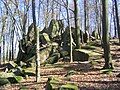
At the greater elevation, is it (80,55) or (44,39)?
(44,39)

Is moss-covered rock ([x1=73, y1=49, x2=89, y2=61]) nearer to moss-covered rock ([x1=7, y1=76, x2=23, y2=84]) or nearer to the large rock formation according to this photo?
the large rock formation

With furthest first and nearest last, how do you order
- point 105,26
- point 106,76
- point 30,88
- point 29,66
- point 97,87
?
point 29,66
point 105,26
point 106,76
point 30,88
point 97,87

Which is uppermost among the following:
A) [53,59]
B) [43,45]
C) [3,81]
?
[43,45]

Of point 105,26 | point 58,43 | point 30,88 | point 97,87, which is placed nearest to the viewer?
point 97,87

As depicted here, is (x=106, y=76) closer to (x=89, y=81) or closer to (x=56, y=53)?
(x=89, y=81)

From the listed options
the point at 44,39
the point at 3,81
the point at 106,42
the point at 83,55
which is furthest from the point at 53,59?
the point at 3,81

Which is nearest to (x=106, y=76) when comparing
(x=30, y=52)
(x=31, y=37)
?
(x=30, y=52)

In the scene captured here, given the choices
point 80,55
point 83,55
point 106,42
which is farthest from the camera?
point 80,55

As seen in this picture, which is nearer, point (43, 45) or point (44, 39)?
point (43, 45)

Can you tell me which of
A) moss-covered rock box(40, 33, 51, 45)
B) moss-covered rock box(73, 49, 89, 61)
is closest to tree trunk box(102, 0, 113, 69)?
moss-covered rock box(73, 49, 89, 61)

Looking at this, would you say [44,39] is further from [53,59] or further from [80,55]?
[80,55]

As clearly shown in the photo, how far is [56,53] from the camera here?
27.1m

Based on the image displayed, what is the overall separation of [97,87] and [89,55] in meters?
12.0

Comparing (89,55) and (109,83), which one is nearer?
(109,83)
